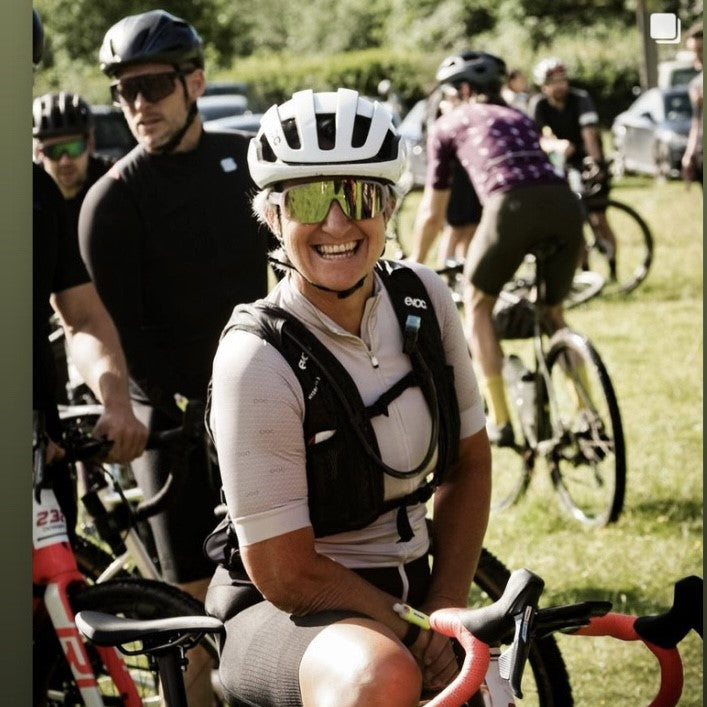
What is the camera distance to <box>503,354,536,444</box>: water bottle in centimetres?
599

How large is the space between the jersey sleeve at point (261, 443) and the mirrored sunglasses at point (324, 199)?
0.30 meters

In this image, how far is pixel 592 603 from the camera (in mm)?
2303

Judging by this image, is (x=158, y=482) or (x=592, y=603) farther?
→ (x=158, y=482)

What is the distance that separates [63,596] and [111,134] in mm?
16494

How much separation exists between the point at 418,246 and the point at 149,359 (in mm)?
2501

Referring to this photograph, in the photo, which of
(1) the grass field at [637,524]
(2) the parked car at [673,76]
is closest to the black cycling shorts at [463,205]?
(1) the grass field at [637,524]

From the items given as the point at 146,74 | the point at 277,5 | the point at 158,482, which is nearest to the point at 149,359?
the point at 158,482

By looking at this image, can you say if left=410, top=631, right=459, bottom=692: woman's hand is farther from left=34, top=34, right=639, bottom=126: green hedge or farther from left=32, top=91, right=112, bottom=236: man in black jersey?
left=34, top=34, right=639, bottom=126: green hedge

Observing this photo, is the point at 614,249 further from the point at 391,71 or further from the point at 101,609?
the point at 391,71

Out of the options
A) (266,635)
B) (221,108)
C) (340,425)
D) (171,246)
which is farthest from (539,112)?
(221,108)

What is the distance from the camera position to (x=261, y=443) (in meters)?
2.50

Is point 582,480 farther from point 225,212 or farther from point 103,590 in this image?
point 103,590

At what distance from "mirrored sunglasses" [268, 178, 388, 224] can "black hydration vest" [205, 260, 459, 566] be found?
200 mm

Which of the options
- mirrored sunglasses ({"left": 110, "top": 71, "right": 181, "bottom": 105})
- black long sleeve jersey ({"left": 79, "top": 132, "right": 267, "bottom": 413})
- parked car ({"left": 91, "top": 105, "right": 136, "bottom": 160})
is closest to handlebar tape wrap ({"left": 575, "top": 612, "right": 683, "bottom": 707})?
black long sleeve jersey ({"left": 79, "top": 132, "right": 267, "bottom": 413})
